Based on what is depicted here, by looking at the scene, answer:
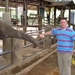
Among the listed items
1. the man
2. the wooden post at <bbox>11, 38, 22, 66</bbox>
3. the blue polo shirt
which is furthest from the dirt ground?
the blue polo shirt

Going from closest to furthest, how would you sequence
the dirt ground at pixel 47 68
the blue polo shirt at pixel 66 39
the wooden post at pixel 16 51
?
the blue polo shirt at pixel 66 39 < the wooden post at pixel 16 51 < the dirt ground at pixel 47 68

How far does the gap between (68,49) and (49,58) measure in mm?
2995

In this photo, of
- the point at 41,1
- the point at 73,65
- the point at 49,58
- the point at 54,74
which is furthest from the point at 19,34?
the point at 41,1

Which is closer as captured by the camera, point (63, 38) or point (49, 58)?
point (63, 38)

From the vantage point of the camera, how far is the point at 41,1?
688 inches

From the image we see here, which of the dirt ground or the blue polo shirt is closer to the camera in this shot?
the blue polo shirt

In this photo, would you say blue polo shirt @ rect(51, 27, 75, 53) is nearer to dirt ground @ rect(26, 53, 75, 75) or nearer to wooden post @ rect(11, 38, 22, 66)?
wooden post @ rect(11, 38, 22, 66)

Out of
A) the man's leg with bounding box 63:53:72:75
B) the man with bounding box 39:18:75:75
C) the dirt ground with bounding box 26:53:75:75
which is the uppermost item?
the man with bounding box 39:18:75:75

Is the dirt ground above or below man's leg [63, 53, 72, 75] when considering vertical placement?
below

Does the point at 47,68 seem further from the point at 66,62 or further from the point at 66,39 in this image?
the point at 66,39

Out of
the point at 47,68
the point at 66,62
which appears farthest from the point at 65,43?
the point at 47,68

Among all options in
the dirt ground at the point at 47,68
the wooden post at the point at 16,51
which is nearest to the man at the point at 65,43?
the wooden post at the point at 16,51

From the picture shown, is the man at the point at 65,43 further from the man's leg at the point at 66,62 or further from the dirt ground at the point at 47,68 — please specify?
the dirt ground at the point at 47,68

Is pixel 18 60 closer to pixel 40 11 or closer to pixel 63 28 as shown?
pixel 63 28
